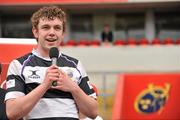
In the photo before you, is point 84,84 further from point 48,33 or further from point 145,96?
point 145,96

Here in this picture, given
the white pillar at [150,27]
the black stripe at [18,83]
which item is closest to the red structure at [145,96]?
the black stripe at [18,83]

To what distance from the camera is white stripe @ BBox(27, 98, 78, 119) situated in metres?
1.98

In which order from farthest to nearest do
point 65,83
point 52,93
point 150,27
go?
1. point 150,27
2. point 52,93
3. point 65,83

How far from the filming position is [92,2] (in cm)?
1321

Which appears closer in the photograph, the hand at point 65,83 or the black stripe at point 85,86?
the hand at point 65,83

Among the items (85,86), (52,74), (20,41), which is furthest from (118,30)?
(52,74)

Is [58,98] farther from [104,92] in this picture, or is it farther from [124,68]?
[124,68]

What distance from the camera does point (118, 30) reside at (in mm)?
14188

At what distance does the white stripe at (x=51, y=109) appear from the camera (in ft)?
6.49

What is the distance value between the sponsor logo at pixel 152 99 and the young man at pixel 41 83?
1.61 ft

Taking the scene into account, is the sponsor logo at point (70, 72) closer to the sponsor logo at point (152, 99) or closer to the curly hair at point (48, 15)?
the curly hair at point (48, 15)

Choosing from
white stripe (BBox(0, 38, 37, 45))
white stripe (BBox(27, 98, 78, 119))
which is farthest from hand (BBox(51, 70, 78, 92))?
white stripe (BBox(0, 38, 37, 45))

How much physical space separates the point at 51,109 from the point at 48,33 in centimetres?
35

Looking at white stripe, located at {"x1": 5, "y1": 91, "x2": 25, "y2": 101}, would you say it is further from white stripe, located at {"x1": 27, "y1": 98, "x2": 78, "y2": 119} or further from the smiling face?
the smiling face
